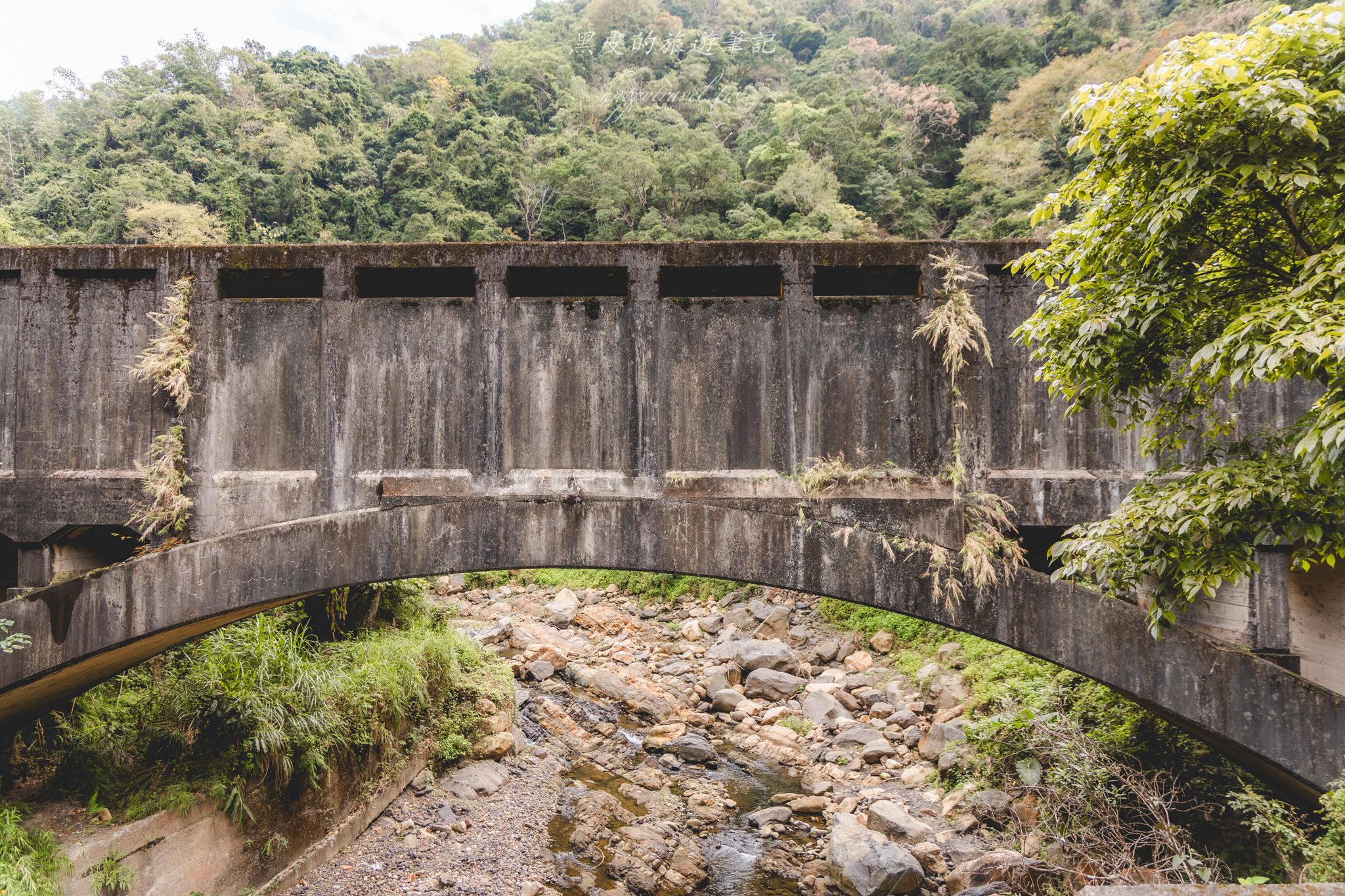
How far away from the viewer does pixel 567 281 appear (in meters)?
6.50

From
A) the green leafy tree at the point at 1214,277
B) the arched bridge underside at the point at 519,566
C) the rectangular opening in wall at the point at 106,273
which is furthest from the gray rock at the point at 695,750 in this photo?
the rectangular opening in wall at the point at 106,273

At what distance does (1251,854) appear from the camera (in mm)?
7078

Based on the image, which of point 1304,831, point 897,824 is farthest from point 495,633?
point 1304,831

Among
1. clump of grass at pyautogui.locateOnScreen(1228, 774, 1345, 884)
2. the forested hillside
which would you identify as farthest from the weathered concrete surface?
the forested hillside

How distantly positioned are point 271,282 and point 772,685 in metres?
11.8

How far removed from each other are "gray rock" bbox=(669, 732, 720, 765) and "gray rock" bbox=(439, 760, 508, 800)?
2882 mm

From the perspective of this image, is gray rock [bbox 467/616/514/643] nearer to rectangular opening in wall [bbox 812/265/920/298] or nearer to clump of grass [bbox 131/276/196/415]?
clump of grass [bbox 131/276/196/415]

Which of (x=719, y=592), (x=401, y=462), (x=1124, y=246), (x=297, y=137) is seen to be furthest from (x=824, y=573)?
(x=297, y=137)

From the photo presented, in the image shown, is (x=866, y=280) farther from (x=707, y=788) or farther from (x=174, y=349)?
(x=707, y=788)

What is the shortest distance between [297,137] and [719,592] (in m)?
29.9

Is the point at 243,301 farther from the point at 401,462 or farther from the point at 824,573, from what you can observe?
the point at 824,573

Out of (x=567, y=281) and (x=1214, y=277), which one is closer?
(x=1214, y=277)

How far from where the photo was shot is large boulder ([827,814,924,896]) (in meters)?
8.59

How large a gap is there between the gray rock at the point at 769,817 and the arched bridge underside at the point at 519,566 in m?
6.11
